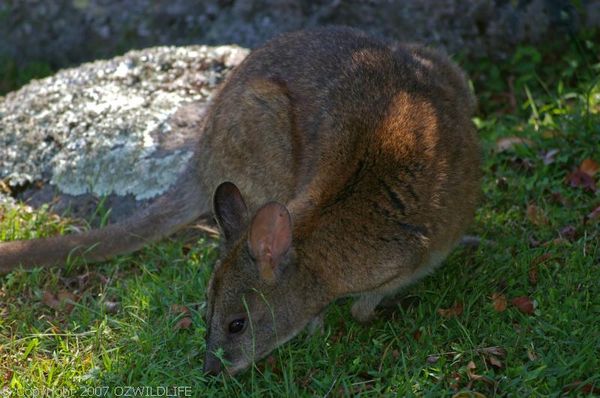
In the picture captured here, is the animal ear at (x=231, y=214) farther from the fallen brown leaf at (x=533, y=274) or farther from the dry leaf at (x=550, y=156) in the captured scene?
the dry leaf at (x=550, y=156)

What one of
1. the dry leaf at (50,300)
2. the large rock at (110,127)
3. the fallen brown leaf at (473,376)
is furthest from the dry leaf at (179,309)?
the fallen brown leaf at (473,376)

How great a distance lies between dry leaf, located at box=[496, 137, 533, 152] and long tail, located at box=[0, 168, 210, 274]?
83.0 inches

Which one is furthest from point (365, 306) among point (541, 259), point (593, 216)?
point (593, 216)

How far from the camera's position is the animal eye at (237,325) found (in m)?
4.07

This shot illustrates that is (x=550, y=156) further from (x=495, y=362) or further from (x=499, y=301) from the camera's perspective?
(x=495, y=362)

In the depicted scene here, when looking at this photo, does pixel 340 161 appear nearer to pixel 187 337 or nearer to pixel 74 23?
pixel 187 337

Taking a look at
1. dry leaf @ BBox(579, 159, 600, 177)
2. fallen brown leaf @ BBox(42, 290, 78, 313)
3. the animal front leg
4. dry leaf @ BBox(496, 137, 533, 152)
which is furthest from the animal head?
dry leaf @ BBox(496, 137, 533, 152)

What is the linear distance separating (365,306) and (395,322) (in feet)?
0.74

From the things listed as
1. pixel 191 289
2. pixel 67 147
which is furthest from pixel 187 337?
pixel 67 147

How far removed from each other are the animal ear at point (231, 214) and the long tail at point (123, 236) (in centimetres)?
115

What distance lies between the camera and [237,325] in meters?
4.07

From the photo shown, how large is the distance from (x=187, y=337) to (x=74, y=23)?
4.69 metres

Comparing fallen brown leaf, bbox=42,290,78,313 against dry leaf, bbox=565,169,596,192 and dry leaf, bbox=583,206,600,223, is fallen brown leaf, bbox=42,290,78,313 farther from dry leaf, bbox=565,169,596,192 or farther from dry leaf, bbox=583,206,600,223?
dry leaf, bbox=565,169,596,192

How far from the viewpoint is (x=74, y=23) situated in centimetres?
830
